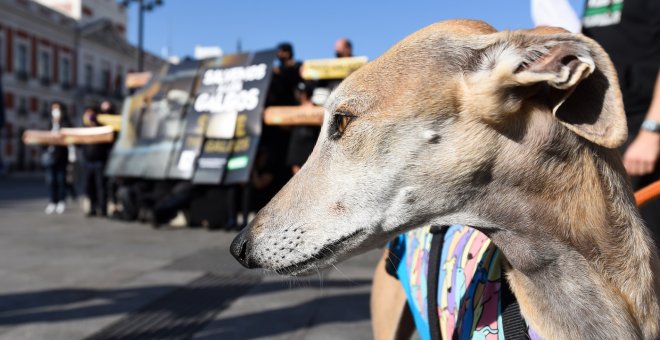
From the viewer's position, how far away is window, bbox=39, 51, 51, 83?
40.7m

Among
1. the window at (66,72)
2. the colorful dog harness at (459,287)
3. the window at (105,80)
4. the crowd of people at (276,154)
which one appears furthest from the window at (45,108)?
the colorful dog harness at (459,287)

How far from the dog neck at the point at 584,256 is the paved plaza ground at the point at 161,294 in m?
0.94

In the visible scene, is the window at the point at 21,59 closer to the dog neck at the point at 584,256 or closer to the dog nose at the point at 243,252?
the dog nose at the point at 243,252

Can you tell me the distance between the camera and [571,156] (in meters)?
1.25

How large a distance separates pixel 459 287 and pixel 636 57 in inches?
47.3

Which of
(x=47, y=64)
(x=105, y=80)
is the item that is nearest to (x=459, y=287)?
(x=47, y=64)

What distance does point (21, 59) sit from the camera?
127 ft

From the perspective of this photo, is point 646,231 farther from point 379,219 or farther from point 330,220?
point 330,220

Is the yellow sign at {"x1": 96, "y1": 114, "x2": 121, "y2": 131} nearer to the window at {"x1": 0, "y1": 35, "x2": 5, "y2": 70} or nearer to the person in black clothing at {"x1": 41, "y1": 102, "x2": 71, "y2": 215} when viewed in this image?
the person in black clothing at {"x1": 41, "y1": 102, "x2": 71, "y2": 215}

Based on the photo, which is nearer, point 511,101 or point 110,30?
point 511,101

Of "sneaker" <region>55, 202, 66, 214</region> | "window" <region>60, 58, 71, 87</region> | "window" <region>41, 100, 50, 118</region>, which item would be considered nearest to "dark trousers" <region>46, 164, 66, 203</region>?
"sneaker" <region>55, 202, 66, 214</region>

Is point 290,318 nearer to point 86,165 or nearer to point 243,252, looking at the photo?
point 243,252

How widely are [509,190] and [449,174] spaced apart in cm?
14

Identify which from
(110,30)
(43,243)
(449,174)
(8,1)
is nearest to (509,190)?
(449,174)
